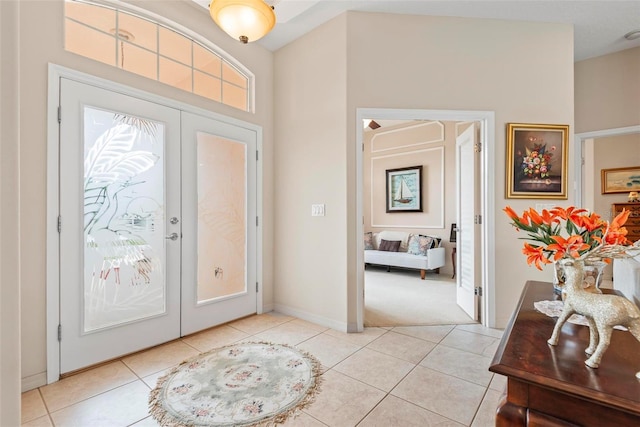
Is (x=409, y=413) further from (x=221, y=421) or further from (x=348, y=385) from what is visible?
(x=221, y=421)

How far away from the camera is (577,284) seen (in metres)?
0.91

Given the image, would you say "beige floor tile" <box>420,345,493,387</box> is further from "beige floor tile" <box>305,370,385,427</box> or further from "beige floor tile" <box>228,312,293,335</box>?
"beige floor tile" <box>228,312,293,335</box>

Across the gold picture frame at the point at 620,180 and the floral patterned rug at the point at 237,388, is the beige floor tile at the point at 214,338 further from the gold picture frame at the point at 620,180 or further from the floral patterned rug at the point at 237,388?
the gold picture frame at the point at 620,180

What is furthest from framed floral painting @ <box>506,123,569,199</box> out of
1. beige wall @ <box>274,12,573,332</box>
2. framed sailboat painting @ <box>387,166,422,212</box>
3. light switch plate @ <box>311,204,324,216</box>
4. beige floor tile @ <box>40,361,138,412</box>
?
beige floor tile @ <box>40,361,138,412</box>

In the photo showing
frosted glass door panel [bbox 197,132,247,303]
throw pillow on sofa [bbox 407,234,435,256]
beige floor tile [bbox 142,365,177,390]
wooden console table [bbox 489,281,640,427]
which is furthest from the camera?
throw pillow on sofa [bbox 407,234,435,256]

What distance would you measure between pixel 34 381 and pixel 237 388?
1313 mm

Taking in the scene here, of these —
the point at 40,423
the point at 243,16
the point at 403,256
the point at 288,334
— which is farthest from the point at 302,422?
the point at 403,256

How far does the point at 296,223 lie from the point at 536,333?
2.52 m

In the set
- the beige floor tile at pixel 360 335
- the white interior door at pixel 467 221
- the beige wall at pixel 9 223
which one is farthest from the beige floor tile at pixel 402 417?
the white interior door at pixel 467 221

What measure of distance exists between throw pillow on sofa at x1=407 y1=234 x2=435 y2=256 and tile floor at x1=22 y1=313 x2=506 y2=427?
96.8 inches

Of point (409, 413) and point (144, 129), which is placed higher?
point (144, 129)

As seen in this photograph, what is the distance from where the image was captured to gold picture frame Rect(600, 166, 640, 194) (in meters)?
4.82

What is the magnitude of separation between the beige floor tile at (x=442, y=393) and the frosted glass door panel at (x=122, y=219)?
207cm

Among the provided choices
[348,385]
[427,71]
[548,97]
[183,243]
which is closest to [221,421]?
[348,385]
